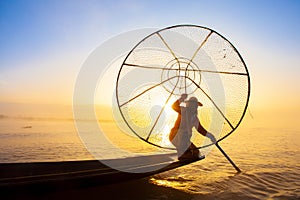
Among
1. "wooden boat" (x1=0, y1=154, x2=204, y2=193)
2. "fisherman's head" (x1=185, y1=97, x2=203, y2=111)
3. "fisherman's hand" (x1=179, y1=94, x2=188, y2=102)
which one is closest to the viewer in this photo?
"wooden boat" (x1=0, y1=154, x2=204, y2=193)

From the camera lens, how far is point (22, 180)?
360 centimetres

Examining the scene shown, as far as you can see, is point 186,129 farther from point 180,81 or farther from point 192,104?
point 180,81

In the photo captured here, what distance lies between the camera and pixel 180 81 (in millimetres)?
5996

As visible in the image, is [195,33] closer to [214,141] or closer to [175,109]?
[175,109]

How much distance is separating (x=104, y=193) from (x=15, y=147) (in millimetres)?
6278

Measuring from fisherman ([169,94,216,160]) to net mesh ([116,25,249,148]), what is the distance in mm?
421

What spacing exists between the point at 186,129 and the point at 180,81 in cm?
125

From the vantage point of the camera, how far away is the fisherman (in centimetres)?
546

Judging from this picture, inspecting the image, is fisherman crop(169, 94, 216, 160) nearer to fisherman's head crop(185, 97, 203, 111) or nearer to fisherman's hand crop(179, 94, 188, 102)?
fisherman's head crop(185, 97, 203, 111)

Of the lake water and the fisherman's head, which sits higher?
the fisherman's head

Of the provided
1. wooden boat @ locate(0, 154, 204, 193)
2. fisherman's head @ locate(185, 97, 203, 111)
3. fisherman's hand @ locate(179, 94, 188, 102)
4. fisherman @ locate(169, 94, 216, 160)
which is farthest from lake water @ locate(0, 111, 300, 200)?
fisherman's hand @ locate(179, 94, 188, 102)

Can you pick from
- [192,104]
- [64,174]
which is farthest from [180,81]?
[64,174]

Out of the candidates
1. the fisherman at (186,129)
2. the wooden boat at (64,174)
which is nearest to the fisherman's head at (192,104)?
the fisherman at (186,129)

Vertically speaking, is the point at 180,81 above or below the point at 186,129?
above
